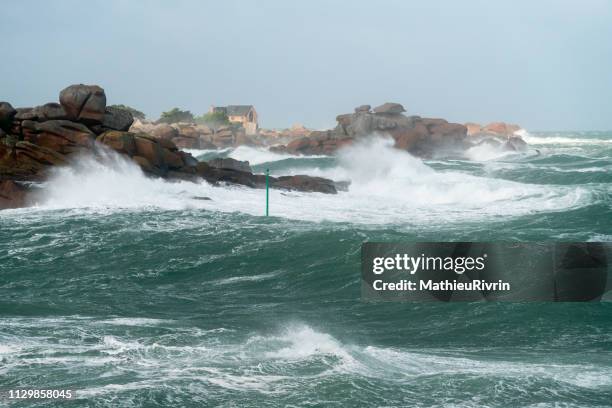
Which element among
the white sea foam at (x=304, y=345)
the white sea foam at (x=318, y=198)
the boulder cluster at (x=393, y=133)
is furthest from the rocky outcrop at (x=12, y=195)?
the boulder cluster at (x=393, y=133)

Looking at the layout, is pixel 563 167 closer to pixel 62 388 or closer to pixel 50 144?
pixel 50 144

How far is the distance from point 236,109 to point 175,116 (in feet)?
31.1

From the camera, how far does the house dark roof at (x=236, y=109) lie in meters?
110

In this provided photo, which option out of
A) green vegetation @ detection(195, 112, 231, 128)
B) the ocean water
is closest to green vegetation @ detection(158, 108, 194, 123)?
green vegetation @ detection(195, 112, 231, 128)

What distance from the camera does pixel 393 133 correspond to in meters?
73.0

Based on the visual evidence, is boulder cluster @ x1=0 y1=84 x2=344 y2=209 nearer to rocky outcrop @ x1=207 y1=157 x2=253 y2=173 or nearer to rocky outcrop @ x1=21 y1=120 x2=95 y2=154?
rocky outcrop @ x1=21 y1=120 x2=95 y2=154

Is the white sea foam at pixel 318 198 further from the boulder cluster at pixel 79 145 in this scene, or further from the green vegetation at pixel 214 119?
the green vegetation at pixel 214 119

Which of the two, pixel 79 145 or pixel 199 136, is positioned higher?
pixel 199 136

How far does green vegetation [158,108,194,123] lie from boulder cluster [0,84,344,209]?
72607 mm

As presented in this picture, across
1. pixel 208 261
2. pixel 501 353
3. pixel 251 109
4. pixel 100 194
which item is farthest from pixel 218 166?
pixel 251 109

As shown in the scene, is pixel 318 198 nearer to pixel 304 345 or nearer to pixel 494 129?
pixel 304 345

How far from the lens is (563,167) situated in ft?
170

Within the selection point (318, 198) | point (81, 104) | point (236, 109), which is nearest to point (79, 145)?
point (81, 104)

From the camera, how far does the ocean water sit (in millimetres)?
10508
